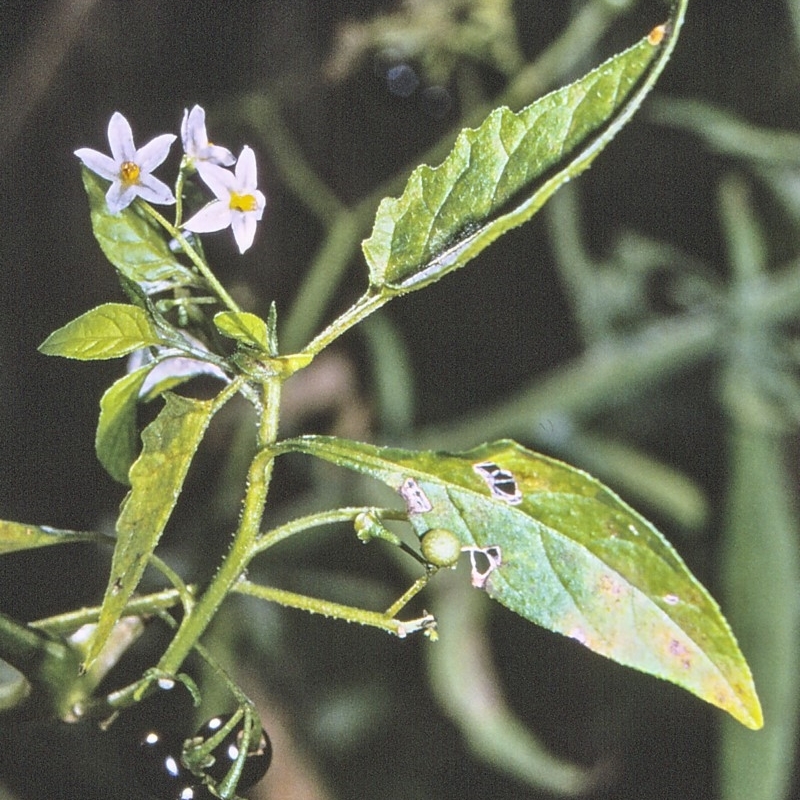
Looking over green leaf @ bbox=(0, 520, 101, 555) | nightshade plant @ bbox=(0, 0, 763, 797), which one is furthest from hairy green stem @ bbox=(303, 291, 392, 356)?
green leaf @ bbox=(0, 520, 101, 555)

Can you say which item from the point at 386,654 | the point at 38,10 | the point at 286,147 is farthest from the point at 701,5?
the point at 386,654

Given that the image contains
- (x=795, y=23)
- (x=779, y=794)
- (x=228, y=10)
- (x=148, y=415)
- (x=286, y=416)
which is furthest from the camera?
(x=286, y=416)

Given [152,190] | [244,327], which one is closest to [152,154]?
[152,190]

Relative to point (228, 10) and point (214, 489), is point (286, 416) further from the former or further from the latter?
point (228, 10)

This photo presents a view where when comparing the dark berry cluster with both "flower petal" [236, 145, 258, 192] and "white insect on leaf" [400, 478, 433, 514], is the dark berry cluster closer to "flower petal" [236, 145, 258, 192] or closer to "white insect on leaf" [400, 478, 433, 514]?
"white insect on leaf" [400, 478, 433, 514]

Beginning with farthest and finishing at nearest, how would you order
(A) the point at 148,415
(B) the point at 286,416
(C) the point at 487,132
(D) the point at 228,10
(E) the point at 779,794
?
(B) the point at 286,416
(D) the point at 228,10
(E) the point at 779,794
(A) the point at 148,415
(C) the point at 487,132
